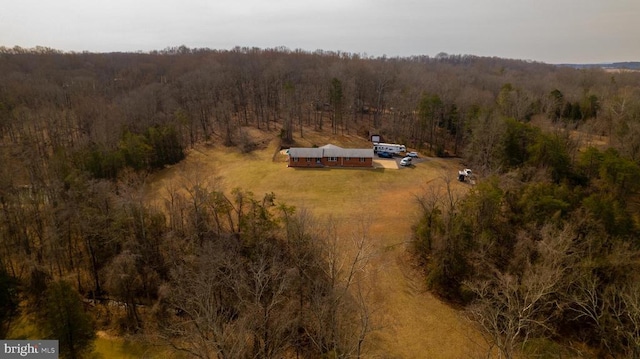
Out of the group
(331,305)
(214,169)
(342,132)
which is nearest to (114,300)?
(331,305)

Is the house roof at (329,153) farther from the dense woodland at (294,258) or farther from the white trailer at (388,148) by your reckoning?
the dense woodland at (294,258)

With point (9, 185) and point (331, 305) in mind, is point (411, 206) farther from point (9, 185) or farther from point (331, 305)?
point (9, 185)

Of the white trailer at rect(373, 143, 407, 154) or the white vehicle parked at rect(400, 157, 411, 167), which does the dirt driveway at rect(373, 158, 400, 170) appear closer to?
the white vehicle parked at rect(400, 157, 411, 167)

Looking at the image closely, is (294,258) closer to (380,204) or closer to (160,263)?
(160,263)

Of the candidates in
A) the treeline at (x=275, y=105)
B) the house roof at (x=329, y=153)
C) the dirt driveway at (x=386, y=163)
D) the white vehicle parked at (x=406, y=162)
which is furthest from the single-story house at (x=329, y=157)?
the treeline at (x=275, y=105)

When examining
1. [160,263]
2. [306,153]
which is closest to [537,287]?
[160,263]

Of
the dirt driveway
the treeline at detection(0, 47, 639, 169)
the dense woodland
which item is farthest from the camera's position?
the treeline at detection(0, 47, 639, 169)

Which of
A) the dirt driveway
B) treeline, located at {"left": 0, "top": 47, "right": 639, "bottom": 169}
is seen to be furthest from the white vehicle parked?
treeline, located at {"left": 0, "top": 47, "right": 639, "bottom": 169}
